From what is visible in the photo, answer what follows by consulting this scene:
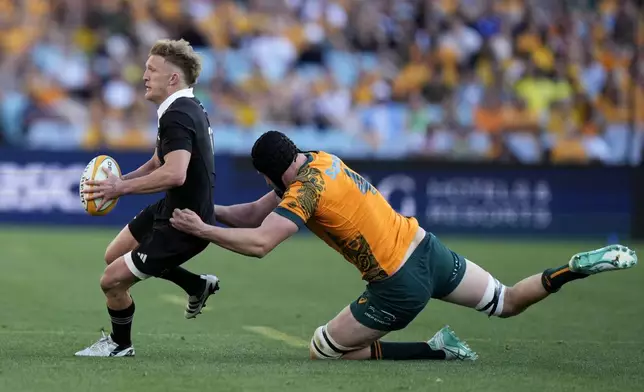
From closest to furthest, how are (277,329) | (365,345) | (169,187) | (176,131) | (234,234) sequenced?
(234,234) → (169,187) → (176,131) → (365,345) → (277,329)

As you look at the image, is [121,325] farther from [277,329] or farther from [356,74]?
[356,74]

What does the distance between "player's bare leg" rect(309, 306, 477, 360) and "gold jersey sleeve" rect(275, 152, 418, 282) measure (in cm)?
37

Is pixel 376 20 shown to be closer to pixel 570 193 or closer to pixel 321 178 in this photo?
pixel 570 193

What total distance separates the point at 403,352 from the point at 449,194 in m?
12.3

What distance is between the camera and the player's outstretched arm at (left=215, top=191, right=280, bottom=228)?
845 cm

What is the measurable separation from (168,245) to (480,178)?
13168mm

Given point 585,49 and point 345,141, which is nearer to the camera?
point 345,141

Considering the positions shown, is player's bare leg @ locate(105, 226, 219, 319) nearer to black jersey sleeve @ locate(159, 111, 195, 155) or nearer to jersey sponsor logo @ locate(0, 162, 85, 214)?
black jersey sleeve @ locate(159, 111, 195, 155)

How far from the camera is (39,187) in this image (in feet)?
63.9

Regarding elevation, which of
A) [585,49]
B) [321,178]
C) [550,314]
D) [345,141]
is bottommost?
[550,314]

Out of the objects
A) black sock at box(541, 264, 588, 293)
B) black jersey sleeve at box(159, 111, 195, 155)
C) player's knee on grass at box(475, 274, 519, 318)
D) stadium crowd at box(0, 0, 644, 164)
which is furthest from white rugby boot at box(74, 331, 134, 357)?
stadium crowd at box(0, 0, 644, 164)

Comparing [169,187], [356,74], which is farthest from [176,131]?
[356,74]

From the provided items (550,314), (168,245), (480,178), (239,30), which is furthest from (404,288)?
(239,30)

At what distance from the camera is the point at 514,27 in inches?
968
